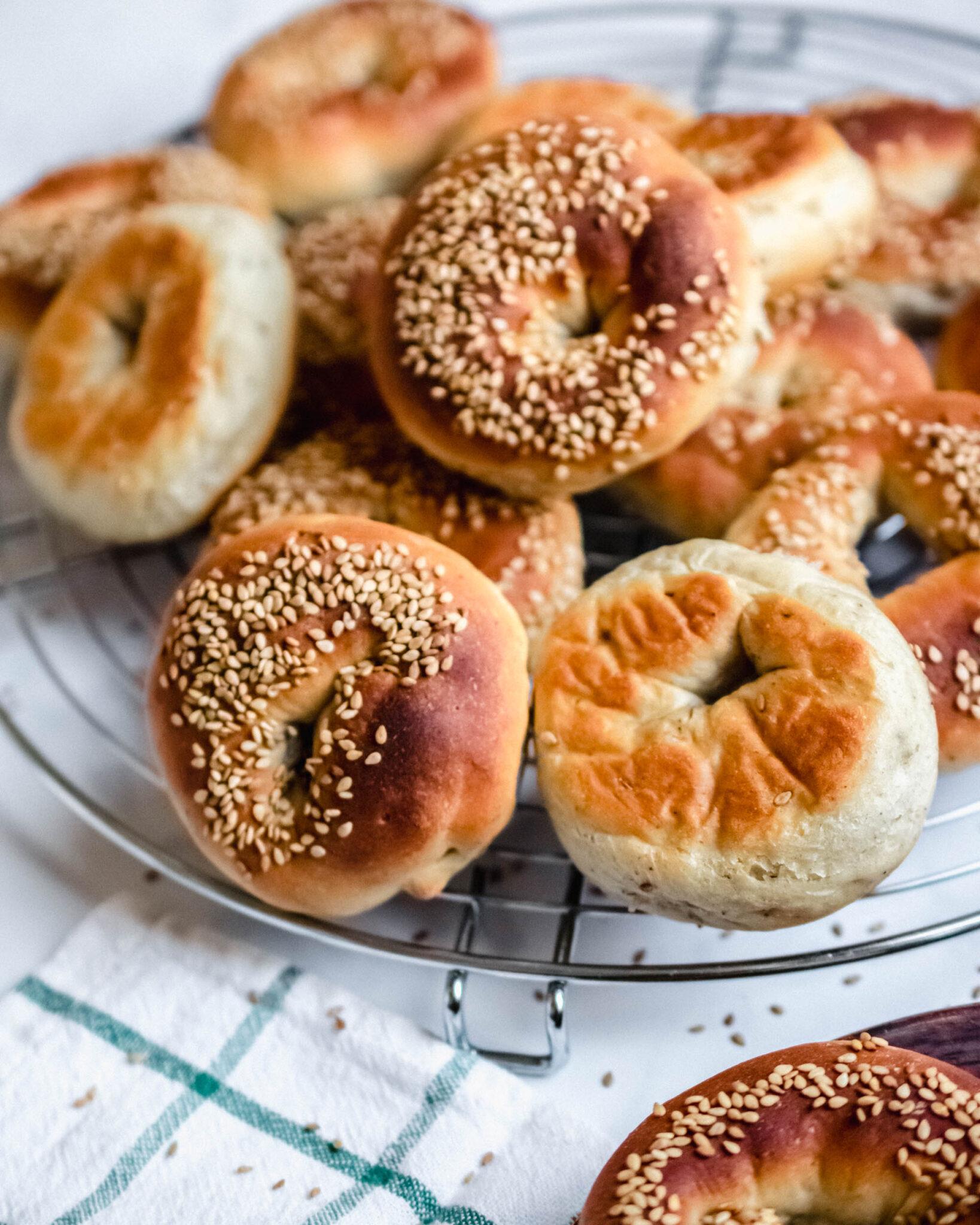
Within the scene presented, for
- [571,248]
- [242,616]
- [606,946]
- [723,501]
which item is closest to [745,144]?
[571,248]

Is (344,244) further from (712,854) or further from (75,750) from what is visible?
(712,854)

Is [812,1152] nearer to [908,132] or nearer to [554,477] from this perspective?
[554,477]

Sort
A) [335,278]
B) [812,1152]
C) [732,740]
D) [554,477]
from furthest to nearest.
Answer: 1. [335,278]
2. [554,477]
3. [732,740]
4. [812,1152]

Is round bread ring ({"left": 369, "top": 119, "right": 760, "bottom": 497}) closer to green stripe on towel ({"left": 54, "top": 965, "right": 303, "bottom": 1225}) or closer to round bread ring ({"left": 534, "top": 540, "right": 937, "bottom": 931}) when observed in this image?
round bread ring ({"left": 534, "top": 540, "right": 937, "bottom": 931})

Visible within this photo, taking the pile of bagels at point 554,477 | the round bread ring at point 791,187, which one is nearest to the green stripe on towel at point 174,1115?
the pile of bagels at point 554,477

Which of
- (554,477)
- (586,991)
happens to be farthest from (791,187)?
(586,991)

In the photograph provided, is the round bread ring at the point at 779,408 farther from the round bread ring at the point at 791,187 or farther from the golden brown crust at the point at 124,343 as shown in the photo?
the golden brown crust at the point at 124,343

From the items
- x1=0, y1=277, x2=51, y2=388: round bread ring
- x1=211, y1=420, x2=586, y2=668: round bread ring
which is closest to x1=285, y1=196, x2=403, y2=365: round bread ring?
x1=211, y1=420, x2=586, y2=668: round bread ring
